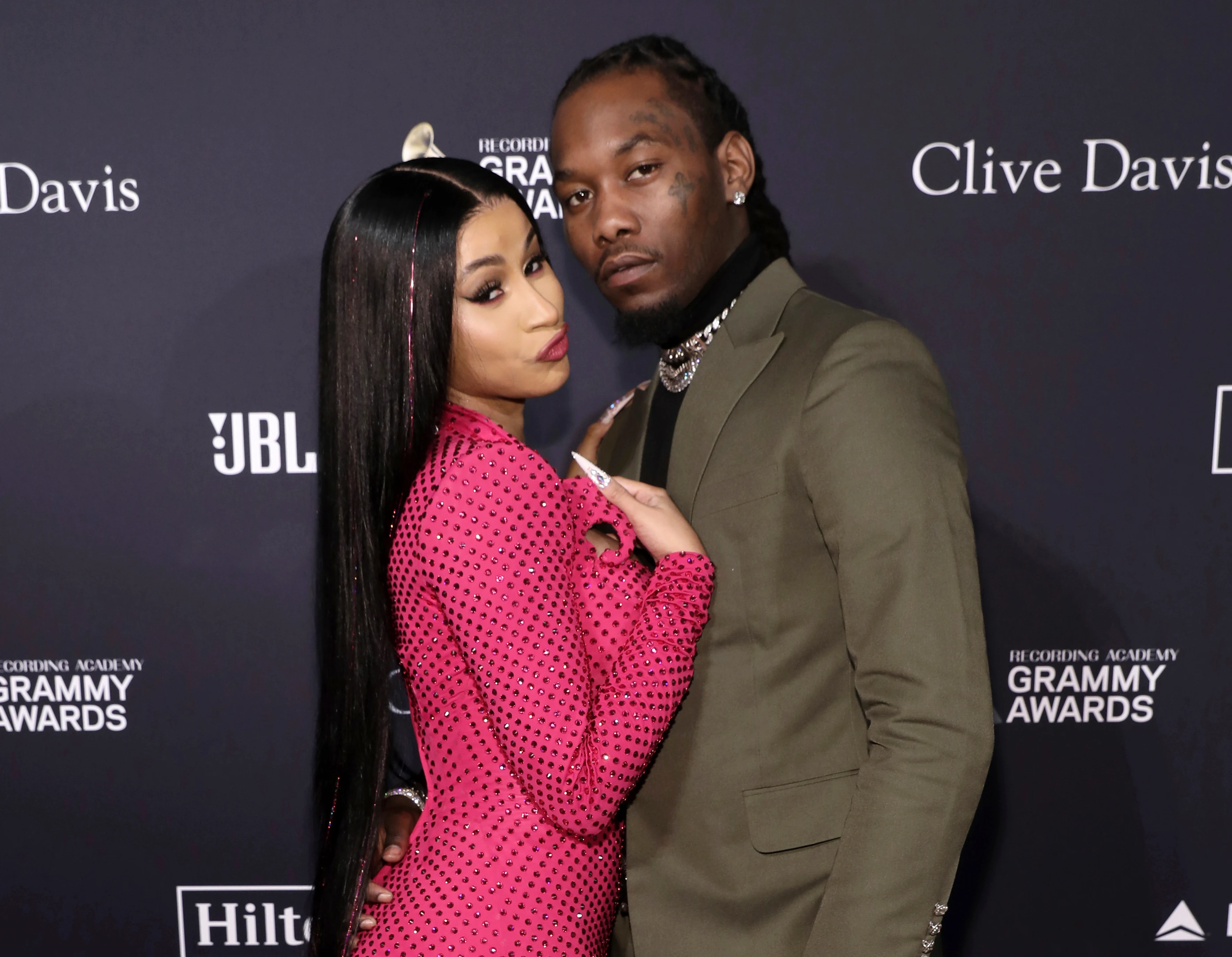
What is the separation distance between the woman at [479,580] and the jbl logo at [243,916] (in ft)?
4.38

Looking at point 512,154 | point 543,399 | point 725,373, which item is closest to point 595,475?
point 725,373

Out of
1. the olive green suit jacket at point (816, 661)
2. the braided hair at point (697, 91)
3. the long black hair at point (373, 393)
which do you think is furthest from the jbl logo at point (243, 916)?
the braided hair at point (697, 91)

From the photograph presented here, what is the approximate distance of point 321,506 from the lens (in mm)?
1624

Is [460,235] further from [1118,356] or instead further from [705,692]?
[1118,356]

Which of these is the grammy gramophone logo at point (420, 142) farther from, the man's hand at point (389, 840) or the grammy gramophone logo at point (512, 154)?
the man's hand at point (389, 840)

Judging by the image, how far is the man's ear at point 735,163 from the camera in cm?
178

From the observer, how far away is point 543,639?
1424mm

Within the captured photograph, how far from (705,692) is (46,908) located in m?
2.28

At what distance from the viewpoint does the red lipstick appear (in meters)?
1.58

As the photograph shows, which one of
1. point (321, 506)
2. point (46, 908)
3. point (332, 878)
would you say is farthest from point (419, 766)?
point (321, 506)

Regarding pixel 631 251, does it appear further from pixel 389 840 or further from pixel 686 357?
pixel 389 840

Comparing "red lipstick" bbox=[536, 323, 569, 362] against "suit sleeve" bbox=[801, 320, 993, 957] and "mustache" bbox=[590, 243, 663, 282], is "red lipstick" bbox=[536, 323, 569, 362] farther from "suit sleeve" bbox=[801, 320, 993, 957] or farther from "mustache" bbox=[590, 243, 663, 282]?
"suit sleeve" bbox=[801, 320, 993, 957]

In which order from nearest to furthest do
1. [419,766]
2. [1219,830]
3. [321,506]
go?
[321,506]
[1219,830]
[419,766]

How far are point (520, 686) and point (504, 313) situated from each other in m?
0.54
